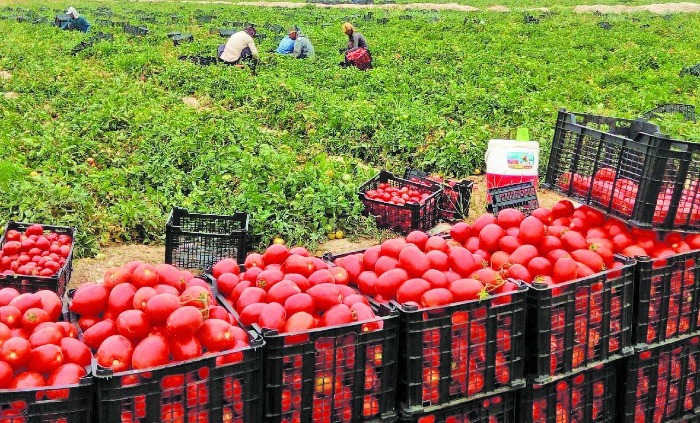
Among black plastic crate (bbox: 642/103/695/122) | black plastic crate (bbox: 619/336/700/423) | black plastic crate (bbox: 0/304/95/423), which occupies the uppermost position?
black plastic crate (bbox: 642/103/695/122)

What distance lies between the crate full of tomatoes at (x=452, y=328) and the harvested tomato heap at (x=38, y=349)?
1.58 m

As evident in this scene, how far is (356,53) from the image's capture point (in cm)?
1984

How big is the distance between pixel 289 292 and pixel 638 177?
2.44m

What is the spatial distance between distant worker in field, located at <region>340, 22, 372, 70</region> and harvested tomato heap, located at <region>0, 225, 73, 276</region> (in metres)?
→ 13.8

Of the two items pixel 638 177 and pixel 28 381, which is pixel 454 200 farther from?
pixel 28 381

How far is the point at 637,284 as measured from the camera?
4719mm

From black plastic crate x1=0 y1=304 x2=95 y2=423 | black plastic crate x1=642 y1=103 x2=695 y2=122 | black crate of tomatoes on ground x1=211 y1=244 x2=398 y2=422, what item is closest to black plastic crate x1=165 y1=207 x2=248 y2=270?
black crate of tomatoes on ground x1=211 y1=244 x2=398 y2=422

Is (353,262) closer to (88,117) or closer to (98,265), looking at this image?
(98,265)

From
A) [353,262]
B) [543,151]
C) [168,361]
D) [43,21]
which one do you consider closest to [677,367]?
[353,262]

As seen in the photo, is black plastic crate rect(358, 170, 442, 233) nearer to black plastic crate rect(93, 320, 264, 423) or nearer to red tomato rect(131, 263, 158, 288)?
red tomato rect(131, 263, 158, 288)

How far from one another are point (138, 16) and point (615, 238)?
124 feet

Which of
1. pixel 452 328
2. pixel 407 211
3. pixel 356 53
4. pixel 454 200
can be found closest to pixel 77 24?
pixel 356 53

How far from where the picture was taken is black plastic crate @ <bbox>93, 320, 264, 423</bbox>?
3.28m

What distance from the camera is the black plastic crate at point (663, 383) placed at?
4727mm
